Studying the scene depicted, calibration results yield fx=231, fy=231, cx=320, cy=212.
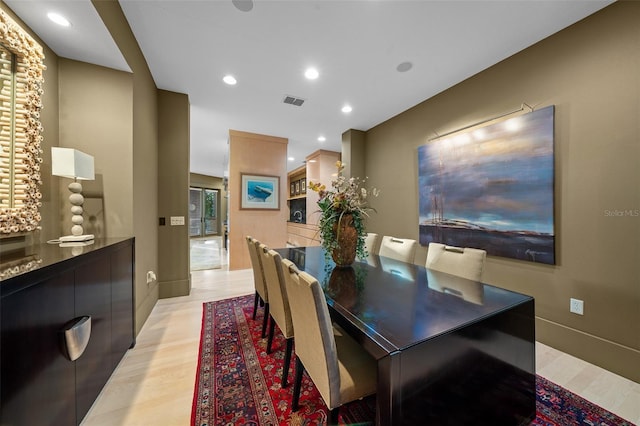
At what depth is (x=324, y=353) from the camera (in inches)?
40.9

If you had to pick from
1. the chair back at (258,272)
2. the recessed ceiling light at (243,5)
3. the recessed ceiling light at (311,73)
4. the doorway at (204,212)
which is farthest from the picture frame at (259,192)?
the doorway at (204,212)

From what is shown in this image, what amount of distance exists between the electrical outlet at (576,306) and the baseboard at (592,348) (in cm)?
16

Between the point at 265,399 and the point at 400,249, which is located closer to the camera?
the point at 265,399

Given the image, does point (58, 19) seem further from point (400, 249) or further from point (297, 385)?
point (400, 249)

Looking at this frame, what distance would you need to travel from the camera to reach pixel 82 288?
52.5 inches

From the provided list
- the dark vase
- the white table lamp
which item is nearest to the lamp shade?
the white table lamp

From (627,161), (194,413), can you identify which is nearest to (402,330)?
(194,413)

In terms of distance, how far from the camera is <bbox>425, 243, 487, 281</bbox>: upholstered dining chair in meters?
1.75

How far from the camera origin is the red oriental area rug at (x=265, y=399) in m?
1.37

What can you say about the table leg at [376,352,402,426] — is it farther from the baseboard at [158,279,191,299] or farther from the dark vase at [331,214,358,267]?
the baseboard at [158,279,191,299]

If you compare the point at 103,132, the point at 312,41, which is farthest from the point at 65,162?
the point at 312,41

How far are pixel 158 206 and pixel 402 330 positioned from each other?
11.4 feet

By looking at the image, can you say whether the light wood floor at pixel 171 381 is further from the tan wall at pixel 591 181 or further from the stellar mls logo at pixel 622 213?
the stellar mls logo at pixel 622 213

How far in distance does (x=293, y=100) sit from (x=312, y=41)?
1.20 meters
